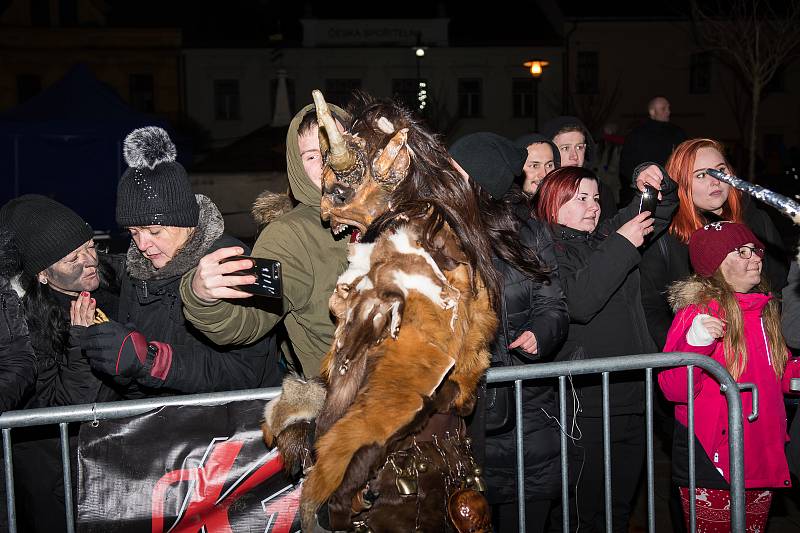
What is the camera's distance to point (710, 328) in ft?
12.2

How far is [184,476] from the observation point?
320 centimetres

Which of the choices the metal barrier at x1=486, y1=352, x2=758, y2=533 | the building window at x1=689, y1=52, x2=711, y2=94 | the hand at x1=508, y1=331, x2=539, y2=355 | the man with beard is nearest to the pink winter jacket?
the metal barrier at x1=486, y1=352, x2=758, y2=533

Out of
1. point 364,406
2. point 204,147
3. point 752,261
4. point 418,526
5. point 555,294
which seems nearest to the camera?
point 364,406

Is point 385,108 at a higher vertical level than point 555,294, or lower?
higher

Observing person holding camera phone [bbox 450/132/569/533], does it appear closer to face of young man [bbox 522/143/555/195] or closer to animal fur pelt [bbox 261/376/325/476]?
animal fur pelt [bbox 261/376/325/476]

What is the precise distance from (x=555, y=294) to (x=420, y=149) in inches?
49.1

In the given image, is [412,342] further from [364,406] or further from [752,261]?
[752,261]

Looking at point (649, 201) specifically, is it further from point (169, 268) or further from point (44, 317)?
point (44, 317)

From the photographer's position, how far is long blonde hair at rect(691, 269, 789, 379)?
3.88 meters

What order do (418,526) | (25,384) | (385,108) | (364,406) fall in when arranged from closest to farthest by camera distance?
(364,406) < (418,526) < (385,108) < (25,384)

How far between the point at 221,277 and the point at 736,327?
247 cm

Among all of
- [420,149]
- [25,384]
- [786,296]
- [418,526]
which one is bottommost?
[418,526]

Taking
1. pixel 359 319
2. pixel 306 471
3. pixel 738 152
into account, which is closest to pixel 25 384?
pixel 306 471

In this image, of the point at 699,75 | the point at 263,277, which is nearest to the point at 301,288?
the point at 263,277
